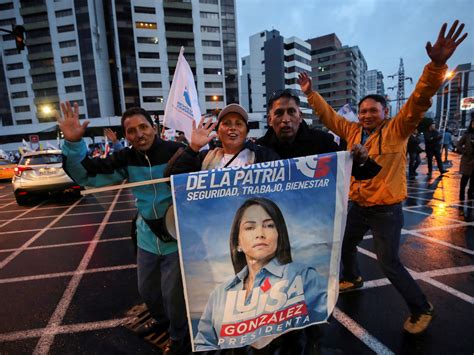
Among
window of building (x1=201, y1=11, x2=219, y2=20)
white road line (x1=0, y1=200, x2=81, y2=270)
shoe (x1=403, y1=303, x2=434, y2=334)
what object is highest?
window of building (x1=201, y1=11, x2=219, y2=20)

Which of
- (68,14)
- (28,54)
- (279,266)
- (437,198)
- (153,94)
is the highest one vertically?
(68,14)

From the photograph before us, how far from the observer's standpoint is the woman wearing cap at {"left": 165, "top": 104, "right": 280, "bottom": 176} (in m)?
2.00

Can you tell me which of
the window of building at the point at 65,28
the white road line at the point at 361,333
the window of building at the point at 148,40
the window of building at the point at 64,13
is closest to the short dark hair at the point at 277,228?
the white road line at the point at 361,333

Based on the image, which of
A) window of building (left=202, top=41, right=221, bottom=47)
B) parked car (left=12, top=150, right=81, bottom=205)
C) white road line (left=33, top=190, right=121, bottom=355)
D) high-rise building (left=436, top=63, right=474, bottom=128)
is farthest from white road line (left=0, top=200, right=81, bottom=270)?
window of building (left=202, top=41, right=221, bottom=47)

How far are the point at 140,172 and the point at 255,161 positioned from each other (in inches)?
40.2

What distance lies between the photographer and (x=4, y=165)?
54.2ft

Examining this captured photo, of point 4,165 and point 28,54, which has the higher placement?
point 28,54

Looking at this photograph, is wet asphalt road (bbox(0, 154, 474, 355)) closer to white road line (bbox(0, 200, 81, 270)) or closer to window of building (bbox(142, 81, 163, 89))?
white road line (bbox(0, 200, 81, 270))

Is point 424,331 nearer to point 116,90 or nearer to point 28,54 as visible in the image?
point 116,90

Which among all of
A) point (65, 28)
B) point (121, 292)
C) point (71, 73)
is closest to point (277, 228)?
point (121, 292)

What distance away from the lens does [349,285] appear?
3.19 metres

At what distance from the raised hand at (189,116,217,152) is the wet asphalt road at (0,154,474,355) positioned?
1.82 meters

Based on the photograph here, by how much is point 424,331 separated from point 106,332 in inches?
115

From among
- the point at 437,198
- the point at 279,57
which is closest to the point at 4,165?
the point at 437,198
